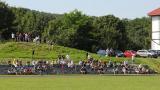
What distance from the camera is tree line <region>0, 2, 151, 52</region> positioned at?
110 metres

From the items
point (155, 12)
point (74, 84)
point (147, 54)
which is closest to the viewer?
point (74, 84)

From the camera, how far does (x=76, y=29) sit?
12238 centimetres

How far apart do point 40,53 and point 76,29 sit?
46.6 m

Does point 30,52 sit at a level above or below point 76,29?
below

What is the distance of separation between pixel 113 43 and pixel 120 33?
6781 mm

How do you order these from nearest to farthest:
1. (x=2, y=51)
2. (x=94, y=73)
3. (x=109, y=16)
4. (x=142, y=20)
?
(x=94, y=73), (x=2, y=51), (x=109, y=16), (x=142, y=20)

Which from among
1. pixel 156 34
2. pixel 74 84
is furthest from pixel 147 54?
pixel 74 84

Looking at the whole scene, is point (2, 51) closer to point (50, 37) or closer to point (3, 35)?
point (3, 35)

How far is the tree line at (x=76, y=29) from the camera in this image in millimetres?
109875

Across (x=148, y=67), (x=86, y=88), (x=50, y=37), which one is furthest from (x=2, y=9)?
(x=86, y=88)

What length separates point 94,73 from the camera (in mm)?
64562

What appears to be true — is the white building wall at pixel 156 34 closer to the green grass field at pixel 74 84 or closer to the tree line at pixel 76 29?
the tree line at pixel 76 29

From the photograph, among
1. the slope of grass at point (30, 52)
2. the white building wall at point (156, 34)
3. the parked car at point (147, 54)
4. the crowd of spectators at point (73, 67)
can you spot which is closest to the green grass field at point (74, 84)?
Result: the crowd of spectators at point (73, 67)

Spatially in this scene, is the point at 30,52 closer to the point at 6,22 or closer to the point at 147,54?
the point at 147,54
